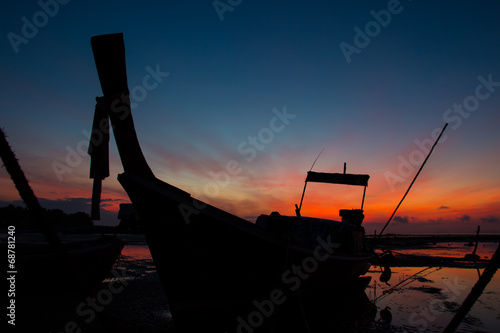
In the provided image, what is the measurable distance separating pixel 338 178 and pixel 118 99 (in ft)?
34.0

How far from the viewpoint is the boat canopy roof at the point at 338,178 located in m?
12.4

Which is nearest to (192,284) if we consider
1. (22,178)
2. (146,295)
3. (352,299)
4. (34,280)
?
Result: (22,178)

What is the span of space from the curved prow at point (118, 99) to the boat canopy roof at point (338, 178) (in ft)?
29.2

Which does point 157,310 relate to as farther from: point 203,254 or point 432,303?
point 432,303

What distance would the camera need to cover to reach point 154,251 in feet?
18.1

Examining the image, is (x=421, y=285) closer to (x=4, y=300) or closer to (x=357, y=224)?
(x=357, y=224)

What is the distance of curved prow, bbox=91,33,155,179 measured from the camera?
441 centimetres

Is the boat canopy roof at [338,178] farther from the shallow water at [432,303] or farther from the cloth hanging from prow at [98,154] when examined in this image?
the cloth hanging from prow at [98,154]

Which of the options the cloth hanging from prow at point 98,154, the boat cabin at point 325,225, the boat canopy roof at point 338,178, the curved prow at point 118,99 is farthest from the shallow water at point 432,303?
the cloth hanging from prow at point 98,154

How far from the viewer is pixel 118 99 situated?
4824 millimetres

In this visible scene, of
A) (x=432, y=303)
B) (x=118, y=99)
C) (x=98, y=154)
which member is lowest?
(x=432, y=303)

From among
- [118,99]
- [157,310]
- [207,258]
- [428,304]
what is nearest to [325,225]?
[428,304]

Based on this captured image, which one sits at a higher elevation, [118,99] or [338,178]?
[118,99]

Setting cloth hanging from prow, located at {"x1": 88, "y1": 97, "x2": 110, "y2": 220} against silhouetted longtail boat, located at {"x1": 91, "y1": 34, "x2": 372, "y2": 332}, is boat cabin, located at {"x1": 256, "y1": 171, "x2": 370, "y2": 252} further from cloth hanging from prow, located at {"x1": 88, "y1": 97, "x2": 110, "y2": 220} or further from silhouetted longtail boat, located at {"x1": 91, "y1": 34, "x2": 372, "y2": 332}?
cloth hanging from prow, located at {"x1": 88, "y1": 97, "x2": 110, "y2": 220}
